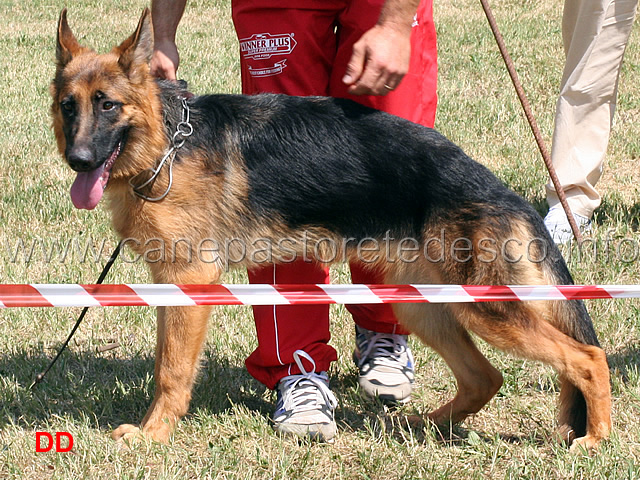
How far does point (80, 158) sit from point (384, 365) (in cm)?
179

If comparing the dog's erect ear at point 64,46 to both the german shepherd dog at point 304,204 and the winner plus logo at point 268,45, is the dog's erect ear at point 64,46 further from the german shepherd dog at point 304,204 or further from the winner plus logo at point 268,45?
the winner plus logo at point 268,45

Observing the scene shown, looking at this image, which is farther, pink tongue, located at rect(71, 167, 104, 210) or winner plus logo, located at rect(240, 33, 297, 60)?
winner plus logo, located at rect(240, 33, 297, 60)

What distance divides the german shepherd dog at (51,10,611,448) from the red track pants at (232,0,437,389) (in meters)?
0.26

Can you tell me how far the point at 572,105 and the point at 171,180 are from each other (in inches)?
142

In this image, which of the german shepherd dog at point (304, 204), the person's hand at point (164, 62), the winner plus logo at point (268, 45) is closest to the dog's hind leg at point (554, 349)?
the german shepherd dog at point (304, 204)

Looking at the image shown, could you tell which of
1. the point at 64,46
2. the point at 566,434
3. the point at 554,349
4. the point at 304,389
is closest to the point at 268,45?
the point at 64,46

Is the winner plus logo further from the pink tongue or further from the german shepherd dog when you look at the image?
the pink tongue

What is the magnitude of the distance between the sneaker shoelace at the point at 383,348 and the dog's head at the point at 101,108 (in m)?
1.55

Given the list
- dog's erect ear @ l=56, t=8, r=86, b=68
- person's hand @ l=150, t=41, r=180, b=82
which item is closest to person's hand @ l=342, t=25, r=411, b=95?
person's hand @ l=150, t=41, r=180, b=82

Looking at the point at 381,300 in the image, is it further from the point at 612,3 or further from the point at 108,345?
the point at 612,3

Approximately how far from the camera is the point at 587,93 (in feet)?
17.7

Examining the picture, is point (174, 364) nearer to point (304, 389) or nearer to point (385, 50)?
point (304, 389)

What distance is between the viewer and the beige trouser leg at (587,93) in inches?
205

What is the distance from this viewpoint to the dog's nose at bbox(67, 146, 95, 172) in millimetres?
2787
